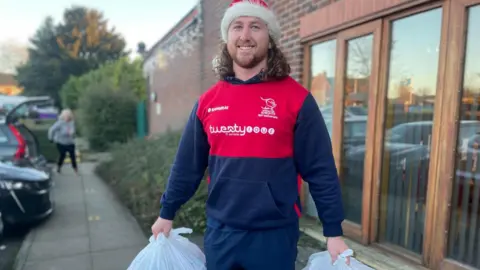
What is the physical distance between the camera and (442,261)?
2875 millimetres

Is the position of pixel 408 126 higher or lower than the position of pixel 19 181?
higher

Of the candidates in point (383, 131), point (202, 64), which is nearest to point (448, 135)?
point (383, 131)

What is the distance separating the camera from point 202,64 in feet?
26.6

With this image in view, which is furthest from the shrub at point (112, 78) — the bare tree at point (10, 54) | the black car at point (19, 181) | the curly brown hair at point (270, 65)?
the bare tree at point (10, 54)

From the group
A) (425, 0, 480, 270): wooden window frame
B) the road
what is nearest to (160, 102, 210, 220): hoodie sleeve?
(425, 0, 480, 270): wooden window frame

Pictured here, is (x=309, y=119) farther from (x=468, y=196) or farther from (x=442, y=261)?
(x=442, y=261)

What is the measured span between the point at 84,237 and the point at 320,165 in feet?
13.1

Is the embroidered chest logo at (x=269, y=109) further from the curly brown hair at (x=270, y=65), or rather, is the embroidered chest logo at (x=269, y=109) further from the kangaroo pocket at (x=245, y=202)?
the kangaroo pocket at (x=245, y=202)

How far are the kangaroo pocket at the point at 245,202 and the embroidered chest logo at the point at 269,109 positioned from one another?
29 cm

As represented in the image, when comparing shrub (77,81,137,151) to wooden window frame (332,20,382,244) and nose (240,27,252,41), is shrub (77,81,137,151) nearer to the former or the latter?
wooden window frame (332,20,382,244)

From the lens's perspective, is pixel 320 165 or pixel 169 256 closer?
pixel 320 165

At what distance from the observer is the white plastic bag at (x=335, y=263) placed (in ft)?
5.23

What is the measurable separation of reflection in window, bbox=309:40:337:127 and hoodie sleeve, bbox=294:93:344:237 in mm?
2663

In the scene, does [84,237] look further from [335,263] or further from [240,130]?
[335,263]
